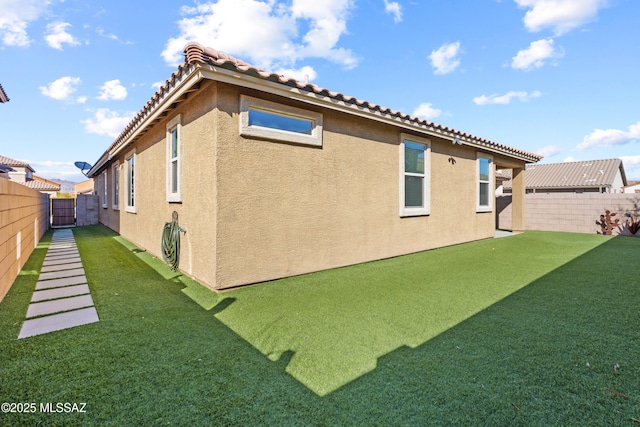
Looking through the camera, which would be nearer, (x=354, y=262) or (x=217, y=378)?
(x=217, y=378)

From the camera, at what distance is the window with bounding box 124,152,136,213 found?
9500 millimetres

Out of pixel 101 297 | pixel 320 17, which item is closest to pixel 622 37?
pixel 320 17

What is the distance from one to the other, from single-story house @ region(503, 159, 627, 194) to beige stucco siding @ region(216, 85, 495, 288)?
27722 mm

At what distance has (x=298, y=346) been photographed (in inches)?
115

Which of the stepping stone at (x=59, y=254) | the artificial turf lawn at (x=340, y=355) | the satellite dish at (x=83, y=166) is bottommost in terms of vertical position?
→ the artificial turf lawn at (x=340, y=355)

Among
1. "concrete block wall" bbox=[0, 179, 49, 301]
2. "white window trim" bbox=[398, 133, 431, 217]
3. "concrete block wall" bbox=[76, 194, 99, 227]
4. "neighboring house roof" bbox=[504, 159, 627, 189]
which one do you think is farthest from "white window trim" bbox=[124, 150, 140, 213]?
"neighboring house roof" bbox=[504, 159, 627, 189]

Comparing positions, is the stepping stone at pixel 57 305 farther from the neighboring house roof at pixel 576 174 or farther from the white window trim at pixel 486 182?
the neighboring house roof at pixel 576 174

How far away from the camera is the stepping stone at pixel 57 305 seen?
3.71m

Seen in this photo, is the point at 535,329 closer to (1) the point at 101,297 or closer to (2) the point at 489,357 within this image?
(2) the point at 489,357

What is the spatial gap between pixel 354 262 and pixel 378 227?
1100 mm

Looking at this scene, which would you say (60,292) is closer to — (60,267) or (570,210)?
(60,267)

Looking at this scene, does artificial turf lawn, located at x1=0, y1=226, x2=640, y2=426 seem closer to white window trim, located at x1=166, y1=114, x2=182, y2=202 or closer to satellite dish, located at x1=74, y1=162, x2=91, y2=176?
white window trim, located at x1=166, y1=114, x2=182, y2=202

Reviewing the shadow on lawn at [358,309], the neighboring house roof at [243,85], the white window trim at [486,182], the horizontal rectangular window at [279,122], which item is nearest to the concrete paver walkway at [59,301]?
the shadow on lawn at [358,309]

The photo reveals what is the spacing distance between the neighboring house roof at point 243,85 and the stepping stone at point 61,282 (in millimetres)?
3439
